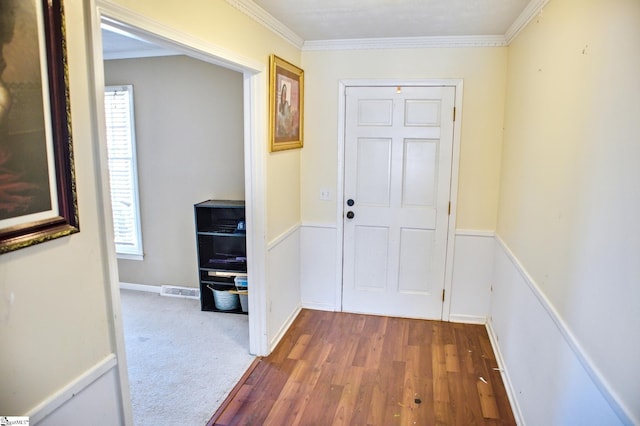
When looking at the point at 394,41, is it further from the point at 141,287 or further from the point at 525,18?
the point at 141,287

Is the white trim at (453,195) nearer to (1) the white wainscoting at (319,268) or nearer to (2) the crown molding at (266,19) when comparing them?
(1) the white wainscoting at (319,268)

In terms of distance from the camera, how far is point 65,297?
1.30 m

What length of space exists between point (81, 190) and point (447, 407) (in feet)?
7.52

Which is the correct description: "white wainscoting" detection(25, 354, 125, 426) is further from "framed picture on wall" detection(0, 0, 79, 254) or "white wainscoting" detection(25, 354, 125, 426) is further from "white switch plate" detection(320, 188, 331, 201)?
"white switch plate" detection(320, 188, 331, 201)

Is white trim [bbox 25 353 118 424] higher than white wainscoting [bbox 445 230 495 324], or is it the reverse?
white trim [bbox 25 353 118 424]

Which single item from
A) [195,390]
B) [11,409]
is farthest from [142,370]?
[11,409]

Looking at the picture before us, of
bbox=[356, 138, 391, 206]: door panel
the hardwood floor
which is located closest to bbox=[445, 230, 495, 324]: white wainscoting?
the hardwood floor

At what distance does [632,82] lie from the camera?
1279mm

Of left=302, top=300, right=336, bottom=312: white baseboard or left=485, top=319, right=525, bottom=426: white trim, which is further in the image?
left=302, top=300, right=336, bottom=312: white baseboard

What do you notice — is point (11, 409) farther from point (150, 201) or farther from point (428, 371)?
point (150, 201)

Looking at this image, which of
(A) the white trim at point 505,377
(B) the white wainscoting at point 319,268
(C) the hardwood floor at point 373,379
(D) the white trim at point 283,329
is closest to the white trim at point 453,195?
(C) the hardwood floor at point 373,379

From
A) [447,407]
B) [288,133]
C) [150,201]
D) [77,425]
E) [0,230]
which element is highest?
[288,133]

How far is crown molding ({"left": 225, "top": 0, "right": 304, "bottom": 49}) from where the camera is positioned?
2.38 m

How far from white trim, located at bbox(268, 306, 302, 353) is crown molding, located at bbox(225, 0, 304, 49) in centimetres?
224
